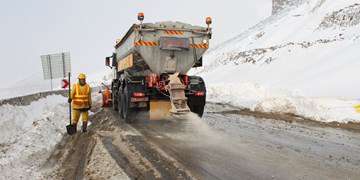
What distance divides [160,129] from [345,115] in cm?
627

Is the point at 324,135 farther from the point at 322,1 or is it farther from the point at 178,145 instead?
the point at 322,1

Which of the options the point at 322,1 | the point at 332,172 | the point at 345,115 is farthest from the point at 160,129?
the point at 322,1

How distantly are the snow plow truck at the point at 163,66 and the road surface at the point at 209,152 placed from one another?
2.28ft

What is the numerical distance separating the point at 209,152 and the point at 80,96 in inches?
165

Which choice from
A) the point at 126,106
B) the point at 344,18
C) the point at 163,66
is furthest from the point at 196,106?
the point at 344,18

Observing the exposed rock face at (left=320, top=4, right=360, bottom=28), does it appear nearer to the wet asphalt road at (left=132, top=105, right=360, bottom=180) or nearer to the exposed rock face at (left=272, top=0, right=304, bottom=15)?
the wet asphalt road at (left=132, top=105, right=360, bottom=180)

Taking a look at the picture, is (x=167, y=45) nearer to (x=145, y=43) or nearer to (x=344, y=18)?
(x=145, y=43)

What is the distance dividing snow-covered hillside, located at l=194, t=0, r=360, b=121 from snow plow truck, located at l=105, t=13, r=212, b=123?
4.20 metres

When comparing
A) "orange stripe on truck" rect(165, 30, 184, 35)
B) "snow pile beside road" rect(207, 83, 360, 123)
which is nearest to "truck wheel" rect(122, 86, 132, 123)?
"orange stripe on truck" rect(165, 30, 184, 35)

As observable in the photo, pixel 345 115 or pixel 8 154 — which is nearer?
pixel 8 154

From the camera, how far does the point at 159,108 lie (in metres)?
10.5

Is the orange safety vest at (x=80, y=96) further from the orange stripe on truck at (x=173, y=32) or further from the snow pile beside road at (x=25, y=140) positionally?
the orange stripe on truck at (x=173, y=32)

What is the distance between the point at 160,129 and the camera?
31.4ft

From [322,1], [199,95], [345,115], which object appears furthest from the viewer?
[322,1]
